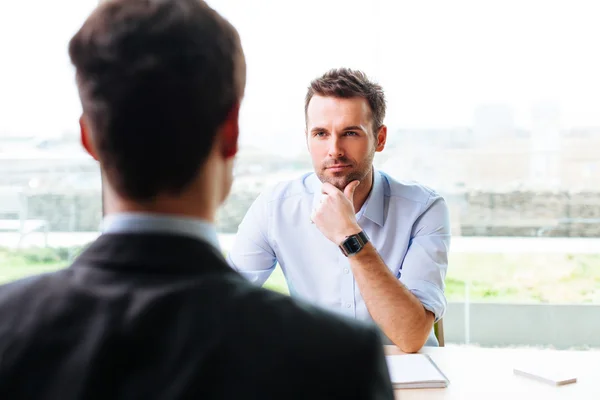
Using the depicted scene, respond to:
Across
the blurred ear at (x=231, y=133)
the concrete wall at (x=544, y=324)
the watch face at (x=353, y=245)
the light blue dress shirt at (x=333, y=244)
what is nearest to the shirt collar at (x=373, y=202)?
the light blue dress shirt at (x=333, y=244)

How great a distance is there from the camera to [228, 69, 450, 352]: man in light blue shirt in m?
2.06

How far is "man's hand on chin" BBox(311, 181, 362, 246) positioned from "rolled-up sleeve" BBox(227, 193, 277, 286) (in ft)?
0.76

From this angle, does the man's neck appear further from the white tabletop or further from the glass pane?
the glass pane

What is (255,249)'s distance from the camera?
2.23 m

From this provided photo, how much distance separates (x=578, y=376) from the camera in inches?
60.4

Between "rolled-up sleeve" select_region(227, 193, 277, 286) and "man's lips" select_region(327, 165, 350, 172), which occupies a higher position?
"man's lips" select_region(327, 165, 350, 172)

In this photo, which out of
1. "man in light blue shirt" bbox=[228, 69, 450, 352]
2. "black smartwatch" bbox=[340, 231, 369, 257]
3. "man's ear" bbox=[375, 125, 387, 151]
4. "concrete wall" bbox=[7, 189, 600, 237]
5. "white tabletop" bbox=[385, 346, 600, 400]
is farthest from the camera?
"concrete wall" bbox=[7, 189, 600, 237]

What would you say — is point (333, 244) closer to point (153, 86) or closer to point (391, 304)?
point (391, 304)

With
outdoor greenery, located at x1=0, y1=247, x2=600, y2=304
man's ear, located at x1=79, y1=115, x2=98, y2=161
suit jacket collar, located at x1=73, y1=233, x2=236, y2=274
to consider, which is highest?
man's ear, located at x1=79, y1=115, x2=98, y2=161

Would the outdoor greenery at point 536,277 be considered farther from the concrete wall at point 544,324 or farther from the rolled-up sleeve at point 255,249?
the rolled-up sleeve at point 255,249

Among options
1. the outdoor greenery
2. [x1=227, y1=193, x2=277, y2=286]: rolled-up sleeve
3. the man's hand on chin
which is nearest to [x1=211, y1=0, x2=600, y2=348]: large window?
the outdoor greenery

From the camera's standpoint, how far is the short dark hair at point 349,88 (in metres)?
2.19

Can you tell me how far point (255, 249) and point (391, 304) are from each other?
1.92 feet

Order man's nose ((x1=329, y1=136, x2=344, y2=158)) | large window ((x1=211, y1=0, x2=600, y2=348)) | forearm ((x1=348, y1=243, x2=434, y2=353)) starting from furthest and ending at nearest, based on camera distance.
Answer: large window ((x1=211, y1=0, x2=600, y2=348)) < man's nose ((x1=329, y1=136, x2=344, y2=158)) < forearm ((x1=348, y1=243, x2=434, y2=353))
